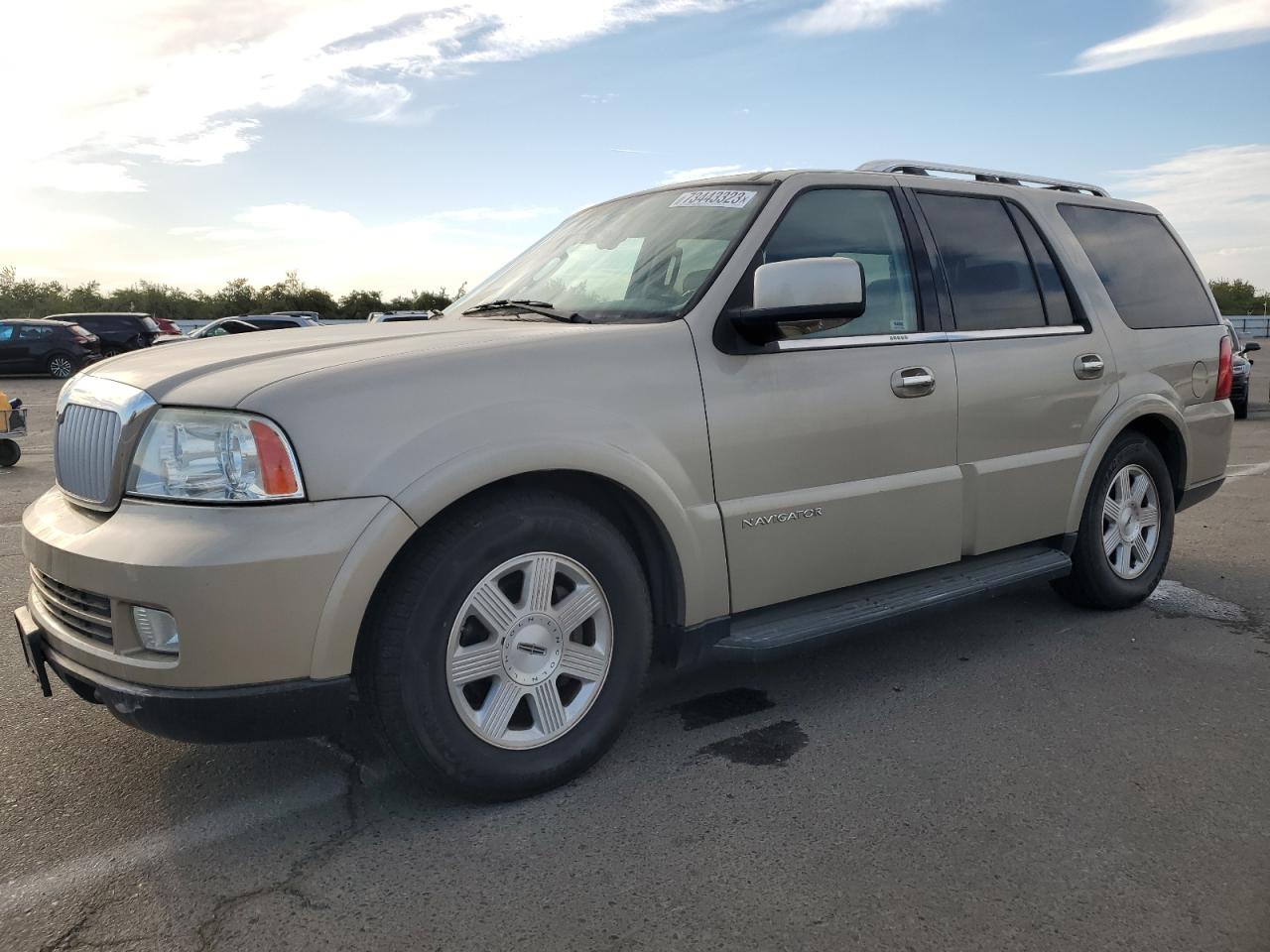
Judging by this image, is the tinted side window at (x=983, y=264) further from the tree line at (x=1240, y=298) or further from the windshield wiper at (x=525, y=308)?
the tree line at (x=1240, y=298)

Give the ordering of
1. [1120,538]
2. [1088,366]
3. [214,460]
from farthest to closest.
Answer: [1120,538] → [1088,366] → [214,460]

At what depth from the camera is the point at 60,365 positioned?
86.3 feet

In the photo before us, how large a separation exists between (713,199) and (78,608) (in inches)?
96.0

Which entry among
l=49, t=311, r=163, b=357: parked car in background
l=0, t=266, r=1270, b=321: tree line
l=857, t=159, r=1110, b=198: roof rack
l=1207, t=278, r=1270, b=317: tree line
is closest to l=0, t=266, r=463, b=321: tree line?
l=0, t=266, r=1270, b=321: tree line

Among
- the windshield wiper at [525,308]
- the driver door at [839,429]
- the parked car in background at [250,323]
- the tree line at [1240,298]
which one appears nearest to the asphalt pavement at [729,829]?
the driver door at [839,429]

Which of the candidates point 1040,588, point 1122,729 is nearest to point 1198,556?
point 1040,588

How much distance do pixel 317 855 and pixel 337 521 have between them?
0.86 m

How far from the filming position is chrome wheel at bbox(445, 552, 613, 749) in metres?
2.80

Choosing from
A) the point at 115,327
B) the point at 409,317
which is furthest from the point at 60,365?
the point at 409,317

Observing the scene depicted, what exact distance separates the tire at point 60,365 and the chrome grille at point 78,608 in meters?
26.5

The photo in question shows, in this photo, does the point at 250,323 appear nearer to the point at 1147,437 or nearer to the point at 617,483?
the point at 1147,437

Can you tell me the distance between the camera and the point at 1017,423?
4164mm

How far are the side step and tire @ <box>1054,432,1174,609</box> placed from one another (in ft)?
1.14

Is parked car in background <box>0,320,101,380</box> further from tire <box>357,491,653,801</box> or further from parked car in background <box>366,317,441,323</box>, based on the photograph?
tire <box>357,491,653,801</box>
